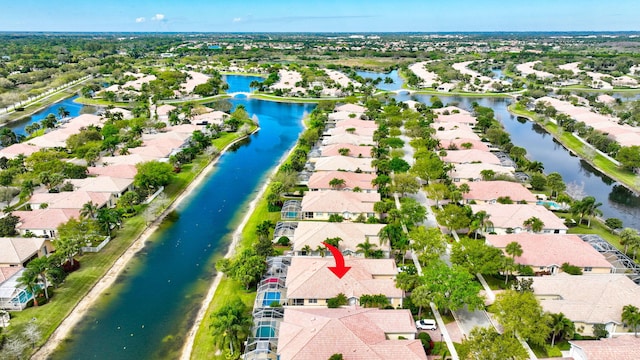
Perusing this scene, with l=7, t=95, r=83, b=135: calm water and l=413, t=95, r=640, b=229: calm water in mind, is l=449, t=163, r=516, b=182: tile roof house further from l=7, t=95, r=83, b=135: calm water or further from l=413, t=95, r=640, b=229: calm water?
l=7, t=95, r=83, b=135: calm water

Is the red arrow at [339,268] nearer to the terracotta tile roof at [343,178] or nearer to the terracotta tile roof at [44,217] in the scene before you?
the terracotta tile roof at [343,178]

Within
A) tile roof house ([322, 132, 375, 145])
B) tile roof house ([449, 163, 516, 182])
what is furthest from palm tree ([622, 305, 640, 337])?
tile roof house ([322, 132, 375, 145])

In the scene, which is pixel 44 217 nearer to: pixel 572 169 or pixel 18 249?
pixel 18 249

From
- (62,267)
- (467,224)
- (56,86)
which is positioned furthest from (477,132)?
(56,86)

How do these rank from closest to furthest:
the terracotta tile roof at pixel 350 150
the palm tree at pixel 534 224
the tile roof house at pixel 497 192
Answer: the palm tree at pixel 534 224
the tile roof house at pixel 497 192
the terracotta tile roof at pixel 350 150

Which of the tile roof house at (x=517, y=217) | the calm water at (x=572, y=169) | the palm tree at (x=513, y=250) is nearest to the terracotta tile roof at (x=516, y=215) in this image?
the tile roof house at (x=517, y=217)

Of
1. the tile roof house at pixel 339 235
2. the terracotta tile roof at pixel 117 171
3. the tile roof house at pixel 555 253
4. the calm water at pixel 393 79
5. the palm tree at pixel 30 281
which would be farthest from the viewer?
the calm water at pixel 393 79

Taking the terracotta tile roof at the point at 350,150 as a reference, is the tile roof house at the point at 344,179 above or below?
below
